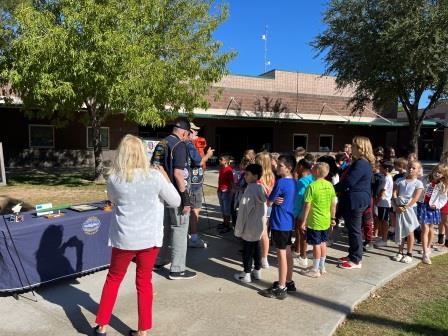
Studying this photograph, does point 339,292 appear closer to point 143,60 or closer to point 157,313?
point 157,313

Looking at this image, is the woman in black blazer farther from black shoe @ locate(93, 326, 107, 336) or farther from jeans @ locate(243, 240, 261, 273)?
black shoe @ locate(93, 326, 107, 336)

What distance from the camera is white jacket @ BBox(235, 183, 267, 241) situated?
4949 millimetres

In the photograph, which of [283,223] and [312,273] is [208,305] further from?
[312,273]

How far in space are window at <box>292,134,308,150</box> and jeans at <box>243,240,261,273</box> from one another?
2496cm

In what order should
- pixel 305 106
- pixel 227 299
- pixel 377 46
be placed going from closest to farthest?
pixel 227 299, pixel 377 46, pixel 305 106

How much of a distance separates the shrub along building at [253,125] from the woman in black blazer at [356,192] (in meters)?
17.1

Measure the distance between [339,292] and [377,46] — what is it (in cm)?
1604

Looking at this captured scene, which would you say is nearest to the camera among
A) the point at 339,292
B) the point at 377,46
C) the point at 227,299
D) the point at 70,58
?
the point at 227,299

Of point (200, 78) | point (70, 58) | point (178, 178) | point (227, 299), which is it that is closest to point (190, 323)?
point (227, 299)

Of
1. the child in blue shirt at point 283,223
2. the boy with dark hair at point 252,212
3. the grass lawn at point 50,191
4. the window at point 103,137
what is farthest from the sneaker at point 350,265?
the window at point 103,137

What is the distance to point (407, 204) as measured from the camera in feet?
20.8

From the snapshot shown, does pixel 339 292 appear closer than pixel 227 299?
No

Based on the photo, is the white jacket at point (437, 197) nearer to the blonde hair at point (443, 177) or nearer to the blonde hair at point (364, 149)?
the blonde hair at point (443, 177)

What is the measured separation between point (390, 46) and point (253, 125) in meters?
12.1
